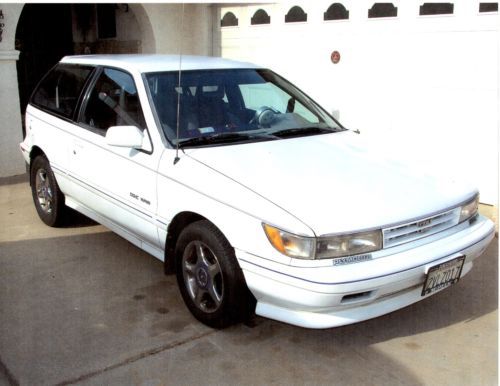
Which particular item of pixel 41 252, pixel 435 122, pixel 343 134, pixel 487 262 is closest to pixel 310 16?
pixel 435 122

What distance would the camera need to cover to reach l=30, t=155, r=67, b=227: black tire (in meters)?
5.14

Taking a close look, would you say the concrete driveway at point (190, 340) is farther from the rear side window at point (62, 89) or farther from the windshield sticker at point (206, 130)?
the rear side window at point (62, 89)

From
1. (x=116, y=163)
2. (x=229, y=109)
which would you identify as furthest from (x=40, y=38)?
(x=229, y=109)

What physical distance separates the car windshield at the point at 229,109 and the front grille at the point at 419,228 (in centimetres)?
126

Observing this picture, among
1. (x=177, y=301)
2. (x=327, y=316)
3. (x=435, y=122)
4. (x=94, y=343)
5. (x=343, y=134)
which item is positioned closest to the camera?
(x=327, y=316)

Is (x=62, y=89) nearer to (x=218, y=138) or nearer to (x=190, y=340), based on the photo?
(x=218, y=138)

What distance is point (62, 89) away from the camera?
16.5 feet

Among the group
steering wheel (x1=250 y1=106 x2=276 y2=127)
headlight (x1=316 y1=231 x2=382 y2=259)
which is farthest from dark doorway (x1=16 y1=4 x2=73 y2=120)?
headlight (x1=316 y1=231 x2=382 y2=259)

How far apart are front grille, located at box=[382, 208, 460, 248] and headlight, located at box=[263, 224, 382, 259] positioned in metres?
0.11

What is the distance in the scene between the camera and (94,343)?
11.0 ft

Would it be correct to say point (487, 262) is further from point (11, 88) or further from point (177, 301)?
point (11, 88)

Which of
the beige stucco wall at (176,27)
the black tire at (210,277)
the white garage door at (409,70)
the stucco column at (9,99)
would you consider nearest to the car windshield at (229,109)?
the black tire at (210,277)

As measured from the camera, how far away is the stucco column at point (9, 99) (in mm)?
7246

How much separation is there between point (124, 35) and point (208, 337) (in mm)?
8218
